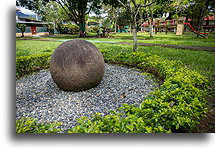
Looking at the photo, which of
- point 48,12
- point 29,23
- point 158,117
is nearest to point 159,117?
point 158,117

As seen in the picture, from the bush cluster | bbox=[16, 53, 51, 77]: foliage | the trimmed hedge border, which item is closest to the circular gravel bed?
bbox=[16, 53, 51, 77]: foliage

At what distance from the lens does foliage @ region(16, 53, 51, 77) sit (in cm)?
533

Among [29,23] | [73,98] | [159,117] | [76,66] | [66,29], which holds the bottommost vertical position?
[73,98]

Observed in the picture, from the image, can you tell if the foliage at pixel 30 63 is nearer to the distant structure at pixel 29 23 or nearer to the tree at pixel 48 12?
the distant structure at pixel 29 23

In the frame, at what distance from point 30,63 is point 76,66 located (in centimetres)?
308

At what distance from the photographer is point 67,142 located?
252cm

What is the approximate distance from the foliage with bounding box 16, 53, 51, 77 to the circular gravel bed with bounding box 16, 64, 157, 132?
0.46 meters

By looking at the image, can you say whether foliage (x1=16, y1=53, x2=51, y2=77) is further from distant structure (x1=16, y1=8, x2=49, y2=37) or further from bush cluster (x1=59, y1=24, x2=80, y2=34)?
bush cluster (x1=59, y1=24, x2=80, y2=34)

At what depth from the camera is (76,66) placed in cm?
364

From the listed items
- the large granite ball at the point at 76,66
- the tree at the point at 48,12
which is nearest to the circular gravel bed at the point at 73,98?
the large granite ball at the point at 76,66

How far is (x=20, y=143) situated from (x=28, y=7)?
3230mm

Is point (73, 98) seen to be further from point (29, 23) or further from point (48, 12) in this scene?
point (48, 12)

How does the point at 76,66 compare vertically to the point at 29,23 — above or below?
below

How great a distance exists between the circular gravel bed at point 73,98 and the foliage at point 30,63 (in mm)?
457
